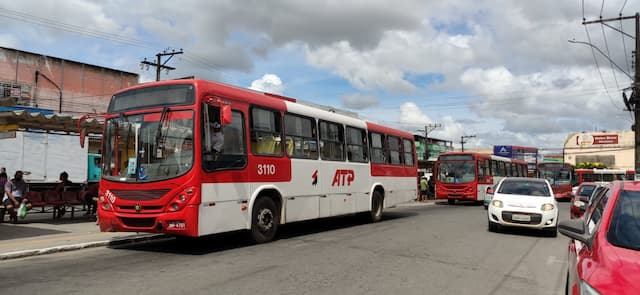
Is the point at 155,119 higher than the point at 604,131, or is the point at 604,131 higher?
the point at 604,131

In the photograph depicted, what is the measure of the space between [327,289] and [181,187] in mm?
3580

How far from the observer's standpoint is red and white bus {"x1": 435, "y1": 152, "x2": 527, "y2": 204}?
27.4 metres

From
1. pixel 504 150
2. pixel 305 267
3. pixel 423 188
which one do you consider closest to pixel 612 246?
pixel 305 267

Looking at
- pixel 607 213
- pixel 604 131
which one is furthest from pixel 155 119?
pixel 604 131

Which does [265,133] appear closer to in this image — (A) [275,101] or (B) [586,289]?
(A) [275,101]

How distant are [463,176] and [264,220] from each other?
1937cm

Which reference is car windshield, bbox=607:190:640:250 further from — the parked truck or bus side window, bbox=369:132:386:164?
the parked truck

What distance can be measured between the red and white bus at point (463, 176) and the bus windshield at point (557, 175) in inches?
500

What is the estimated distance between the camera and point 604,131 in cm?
9100

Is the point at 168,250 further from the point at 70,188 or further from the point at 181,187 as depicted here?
the point at 70,188

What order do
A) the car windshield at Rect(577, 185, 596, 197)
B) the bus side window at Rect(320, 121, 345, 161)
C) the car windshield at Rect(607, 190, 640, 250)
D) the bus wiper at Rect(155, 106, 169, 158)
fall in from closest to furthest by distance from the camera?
1. the car windshield at Rect(607, 190, 640, 250)
2. the bus wiper at Rect(155, 106, 169, 158)
3. the bus side window at Rect(320, 121, 345, 161)
4. the car windshield at Rect(577, 185, 596, 197)

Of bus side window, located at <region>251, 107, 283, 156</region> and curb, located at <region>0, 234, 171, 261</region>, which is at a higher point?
bus side window, located at <region>251, 107, 283, 156</region>

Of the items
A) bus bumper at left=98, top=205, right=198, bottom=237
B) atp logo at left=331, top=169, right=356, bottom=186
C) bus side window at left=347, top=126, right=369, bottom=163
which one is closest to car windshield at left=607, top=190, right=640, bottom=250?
bus bumper at left=98, top=205, right=198, bottom=237

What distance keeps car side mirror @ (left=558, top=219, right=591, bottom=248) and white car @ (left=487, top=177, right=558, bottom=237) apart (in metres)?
8.72
